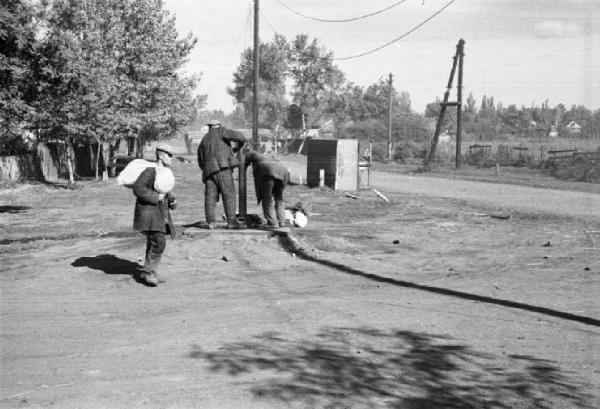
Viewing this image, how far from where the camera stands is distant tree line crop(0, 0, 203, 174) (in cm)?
1529

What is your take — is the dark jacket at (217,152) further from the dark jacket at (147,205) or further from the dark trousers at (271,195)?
the dark jacket at (147,205)

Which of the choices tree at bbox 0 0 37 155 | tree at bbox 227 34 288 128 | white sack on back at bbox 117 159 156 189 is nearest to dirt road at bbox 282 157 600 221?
white sack on back at bbox 117 159 156 189

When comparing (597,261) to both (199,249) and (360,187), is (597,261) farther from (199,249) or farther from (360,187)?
(360,187)

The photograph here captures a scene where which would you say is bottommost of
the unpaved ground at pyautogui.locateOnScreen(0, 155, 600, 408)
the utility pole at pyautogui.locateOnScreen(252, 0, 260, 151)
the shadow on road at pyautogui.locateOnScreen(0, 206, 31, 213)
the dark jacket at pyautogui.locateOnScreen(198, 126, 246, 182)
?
the shadow on road at pyautogui.locateOnScreen(0, 206, 31, 213)

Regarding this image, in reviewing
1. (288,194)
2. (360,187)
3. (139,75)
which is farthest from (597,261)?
(139,75)

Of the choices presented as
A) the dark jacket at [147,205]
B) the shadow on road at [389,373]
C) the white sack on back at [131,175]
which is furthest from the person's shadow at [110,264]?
the shadow on road at [389,373]

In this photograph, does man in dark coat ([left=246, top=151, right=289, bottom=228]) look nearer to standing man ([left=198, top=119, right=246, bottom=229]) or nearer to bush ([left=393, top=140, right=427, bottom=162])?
standing man ([left=198, top=119, right=246, bottom=229])

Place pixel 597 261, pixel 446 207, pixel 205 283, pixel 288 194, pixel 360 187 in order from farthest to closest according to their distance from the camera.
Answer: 1. pixel 360 187
2. pixel 288 194
3. pixel 446 207
4. pixel 597 261
5. pixel 205 283

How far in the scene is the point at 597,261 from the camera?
34.5ft

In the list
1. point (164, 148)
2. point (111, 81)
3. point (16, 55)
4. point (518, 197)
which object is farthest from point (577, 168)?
point (164, 148)

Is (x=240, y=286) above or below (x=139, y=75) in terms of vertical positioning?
below

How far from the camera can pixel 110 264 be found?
1005 centimetres

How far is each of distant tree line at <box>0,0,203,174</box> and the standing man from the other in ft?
16.7

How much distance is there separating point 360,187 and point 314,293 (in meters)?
17.3
